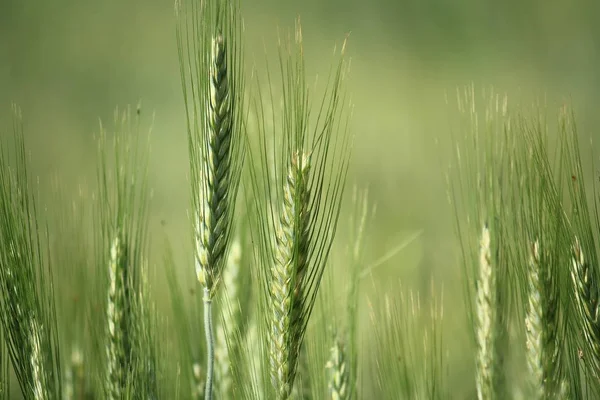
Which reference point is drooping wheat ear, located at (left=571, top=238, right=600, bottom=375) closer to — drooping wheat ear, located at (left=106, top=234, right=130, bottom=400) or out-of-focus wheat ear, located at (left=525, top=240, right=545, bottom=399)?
out-of-focus wheat ear, located at (left=525, top=240, right=545, bottom=399)

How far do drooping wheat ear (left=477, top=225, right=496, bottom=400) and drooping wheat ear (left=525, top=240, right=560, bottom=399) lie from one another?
112mm

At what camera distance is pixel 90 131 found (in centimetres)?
262

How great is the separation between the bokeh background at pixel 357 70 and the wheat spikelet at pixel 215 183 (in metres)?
1.51

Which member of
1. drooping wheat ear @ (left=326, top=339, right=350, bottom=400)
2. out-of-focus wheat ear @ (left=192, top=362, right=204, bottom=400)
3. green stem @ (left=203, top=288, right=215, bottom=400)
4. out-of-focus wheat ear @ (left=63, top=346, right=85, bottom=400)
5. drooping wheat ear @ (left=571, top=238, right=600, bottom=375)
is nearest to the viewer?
green stem @ (left=203, top=288, right=215, bottom=400)

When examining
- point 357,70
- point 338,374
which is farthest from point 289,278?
point 357,70

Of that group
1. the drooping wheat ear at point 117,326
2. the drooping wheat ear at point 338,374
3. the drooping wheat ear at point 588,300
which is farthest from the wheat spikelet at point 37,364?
the drooping wheat ear at point 588,300

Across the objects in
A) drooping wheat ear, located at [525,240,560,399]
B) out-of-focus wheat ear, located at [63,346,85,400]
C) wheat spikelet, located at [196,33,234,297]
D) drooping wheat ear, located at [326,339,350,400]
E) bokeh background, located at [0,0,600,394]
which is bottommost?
out-of-focus wheat ear, located at [63,346,85,400]

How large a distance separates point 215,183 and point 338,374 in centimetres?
44

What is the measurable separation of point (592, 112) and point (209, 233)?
1.91 m

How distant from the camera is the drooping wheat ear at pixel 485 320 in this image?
3.76ft

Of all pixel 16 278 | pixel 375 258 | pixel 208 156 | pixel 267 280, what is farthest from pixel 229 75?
pixel 375 258

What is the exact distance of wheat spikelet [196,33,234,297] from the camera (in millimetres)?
887

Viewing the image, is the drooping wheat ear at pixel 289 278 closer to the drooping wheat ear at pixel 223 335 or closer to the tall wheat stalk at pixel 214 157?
the tall wheat stalk at pixel 214 157

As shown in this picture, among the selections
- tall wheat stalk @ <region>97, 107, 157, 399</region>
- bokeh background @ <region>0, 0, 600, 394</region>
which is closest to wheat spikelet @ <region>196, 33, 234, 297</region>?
tall wheat stalk @ <region>97, 107, 157, 399</region>
